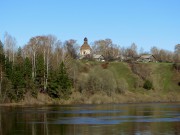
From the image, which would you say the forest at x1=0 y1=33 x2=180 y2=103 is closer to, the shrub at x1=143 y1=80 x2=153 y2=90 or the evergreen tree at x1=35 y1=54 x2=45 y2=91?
the evergreen tree at x1=35 y1=54 x2=45 y2=91

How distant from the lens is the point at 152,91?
433 ft

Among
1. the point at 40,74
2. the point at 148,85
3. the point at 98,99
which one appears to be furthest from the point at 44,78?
the point at 148,85

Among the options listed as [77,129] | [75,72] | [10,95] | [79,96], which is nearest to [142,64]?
[75,72]

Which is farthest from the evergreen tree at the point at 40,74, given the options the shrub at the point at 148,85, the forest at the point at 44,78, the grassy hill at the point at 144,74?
the shrub at the point at 148,85

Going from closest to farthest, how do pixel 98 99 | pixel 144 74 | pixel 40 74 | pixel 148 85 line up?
pixel 98 99 < pixel 40 74 < pixel 148 85 < pixel 144 74

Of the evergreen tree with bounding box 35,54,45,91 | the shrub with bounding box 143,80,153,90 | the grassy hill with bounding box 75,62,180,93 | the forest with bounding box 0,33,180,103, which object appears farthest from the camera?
the grassy hill with bounding box 75,62,180,93

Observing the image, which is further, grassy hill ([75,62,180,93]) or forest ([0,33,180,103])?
grassy hill ([75,62,180,93])

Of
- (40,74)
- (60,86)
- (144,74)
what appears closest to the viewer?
(60,86)

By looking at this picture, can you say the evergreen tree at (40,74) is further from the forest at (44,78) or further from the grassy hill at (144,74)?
the grassy hill at (144,74)

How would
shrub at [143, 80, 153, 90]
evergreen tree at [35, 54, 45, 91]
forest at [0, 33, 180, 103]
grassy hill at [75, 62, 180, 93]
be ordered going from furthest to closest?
1. grassy hill at [75, 62, 180, 93]
2. shrub at [143, 80, 153, 90]
3. evergreen tree at [35, 54, 45, 91]
4. forest at [0, 33, 180, 103]

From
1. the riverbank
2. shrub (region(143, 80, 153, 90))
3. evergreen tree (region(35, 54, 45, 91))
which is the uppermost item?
evergreen tree (region(35, 54, 45, 91))

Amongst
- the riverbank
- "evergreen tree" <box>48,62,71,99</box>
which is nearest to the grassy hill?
the riverbank

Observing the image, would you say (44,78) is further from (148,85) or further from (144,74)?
(144,74)

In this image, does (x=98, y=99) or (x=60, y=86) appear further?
(x=98, y=99)
